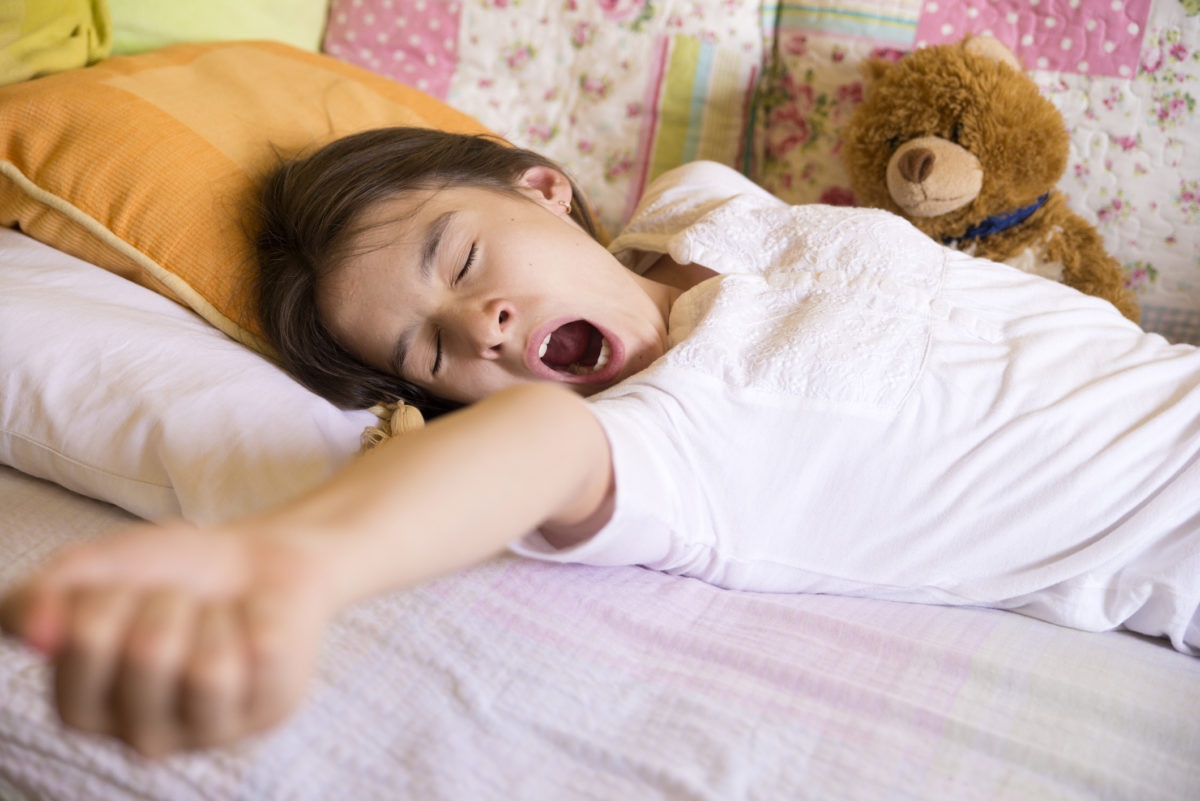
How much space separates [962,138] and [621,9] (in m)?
0.58

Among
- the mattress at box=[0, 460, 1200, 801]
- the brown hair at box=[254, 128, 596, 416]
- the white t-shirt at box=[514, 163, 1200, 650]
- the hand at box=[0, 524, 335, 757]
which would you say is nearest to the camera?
the hand at box=[0, 524, 335, 757]

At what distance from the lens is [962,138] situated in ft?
4.00

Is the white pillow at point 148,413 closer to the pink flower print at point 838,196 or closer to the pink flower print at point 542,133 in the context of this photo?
the pink flower print at point 542,133

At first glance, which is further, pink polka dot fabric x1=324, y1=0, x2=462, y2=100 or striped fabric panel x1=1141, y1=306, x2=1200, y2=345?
pink polka dot fabric x1=324, y1=0, x2=462, y2=100

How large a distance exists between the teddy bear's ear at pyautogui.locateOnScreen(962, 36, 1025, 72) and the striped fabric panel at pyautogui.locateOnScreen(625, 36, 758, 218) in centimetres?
35

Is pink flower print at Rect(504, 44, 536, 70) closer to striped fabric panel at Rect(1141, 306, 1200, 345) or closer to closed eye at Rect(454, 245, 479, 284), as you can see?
closed eye at Rect(454, 245, 479, 284)

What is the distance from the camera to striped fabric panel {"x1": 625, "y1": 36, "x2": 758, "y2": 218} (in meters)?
1.49

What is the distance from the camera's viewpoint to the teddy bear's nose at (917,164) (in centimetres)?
121

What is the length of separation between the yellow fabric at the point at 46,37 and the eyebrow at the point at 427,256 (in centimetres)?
66

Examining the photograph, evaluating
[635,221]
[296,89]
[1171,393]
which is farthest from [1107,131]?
[296,89]

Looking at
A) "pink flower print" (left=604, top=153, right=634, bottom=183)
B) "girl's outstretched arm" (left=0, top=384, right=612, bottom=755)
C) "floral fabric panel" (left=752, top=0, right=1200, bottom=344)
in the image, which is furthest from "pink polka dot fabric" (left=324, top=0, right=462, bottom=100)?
"girl's outstretched arm" (left=0, top=384, right=612, bottom=755)

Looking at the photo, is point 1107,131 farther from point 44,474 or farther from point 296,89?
point 44,474

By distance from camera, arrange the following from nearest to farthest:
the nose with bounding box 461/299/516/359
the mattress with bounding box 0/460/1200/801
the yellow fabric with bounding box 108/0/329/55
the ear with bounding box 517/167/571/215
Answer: the mattress with bounding box 0/460/1200/801, the nose with bounding box 461/299/516/359, the ear with bounding box 517/167/571/215, the yellow fabric with bounding box 108/0/329/55

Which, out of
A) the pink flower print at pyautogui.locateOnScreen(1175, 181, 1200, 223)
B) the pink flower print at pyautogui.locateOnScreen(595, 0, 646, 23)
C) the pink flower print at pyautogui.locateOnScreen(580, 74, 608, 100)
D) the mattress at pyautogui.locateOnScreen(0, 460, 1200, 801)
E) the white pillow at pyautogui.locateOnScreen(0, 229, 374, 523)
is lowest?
the mattress at pyautogui.locateOnScreen(0, 460, 1200, 801)
